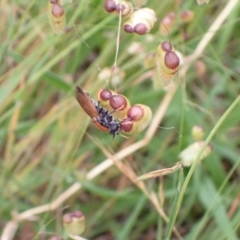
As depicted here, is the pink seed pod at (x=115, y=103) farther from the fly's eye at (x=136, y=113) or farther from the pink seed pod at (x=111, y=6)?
the pink seed pod at (x=111, y=6)

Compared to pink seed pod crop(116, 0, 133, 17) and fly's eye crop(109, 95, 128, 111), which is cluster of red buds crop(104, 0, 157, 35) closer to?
pink seed pod crop(116, 0, 133, 17)

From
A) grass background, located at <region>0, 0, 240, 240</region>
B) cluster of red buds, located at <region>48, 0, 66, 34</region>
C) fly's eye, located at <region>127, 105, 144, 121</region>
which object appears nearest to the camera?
fly's eye, located at <region>127, 105, 144, 121</region>

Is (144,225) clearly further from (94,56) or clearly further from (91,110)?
(91,110)

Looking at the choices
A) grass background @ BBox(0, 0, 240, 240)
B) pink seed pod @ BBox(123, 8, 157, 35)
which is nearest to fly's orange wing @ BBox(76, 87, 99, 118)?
pink seed pod @ BBox(123, 8, 157, 35)

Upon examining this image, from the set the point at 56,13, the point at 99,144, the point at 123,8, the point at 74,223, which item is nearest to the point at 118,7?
the point at 123,8

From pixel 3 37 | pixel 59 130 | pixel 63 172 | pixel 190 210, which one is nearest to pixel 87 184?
pixel 63 172

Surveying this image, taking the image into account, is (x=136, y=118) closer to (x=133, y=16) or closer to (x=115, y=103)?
(x=115, y=103)
